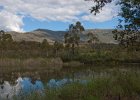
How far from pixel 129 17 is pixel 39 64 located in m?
47.9

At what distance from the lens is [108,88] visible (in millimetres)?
15391

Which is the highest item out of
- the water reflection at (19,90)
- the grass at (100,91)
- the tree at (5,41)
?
the tree at (5,41)

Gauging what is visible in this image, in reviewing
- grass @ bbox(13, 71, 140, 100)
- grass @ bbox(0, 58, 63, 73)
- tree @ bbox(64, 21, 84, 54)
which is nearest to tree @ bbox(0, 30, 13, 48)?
tree @ bbox(64, 21, 84, 54)

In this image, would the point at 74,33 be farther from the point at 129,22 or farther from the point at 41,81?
the point at 129,22

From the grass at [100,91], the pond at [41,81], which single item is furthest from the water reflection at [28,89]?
the grass at [100,91]

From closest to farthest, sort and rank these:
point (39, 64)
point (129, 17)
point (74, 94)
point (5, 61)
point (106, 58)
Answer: point (129, 17) → point (74, 94) → point (5, 61) → point (39, 64) → point (106, 58)

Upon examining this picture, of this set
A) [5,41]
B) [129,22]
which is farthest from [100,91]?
[5,41]

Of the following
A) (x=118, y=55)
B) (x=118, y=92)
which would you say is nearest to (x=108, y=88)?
(x=118, y=92)

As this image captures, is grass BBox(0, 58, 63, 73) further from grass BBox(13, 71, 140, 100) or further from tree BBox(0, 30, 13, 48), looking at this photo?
grass BBox(13, 71, 140, 100)

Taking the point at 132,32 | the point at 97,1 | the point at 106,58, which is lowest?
the point at 106,58

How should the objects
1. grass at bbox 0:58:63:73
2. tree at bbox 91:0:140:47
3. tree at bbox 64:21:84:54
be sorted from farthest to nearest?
1. tree at bbox 64:21:84:54
2. grass at bbox 0:58:63:73
3. tree at bbox 91:0:140:47

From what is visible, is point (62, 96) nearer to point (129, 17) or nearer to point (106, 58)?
point (129, 17)

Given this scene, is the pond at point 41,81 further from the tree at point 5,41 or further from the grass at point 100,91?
the tree at point 5,41

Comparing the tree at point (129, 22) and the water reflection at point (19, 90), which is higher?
the tree at point (129, 22)
